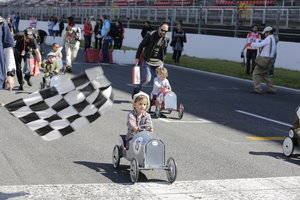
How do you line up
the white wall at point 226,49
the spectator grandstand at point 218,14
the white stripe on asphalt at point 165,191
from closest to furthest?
the white stripe on asphalt at point 165,191 < the white wall at point 226,49 < the spectator grandstand at point 218,14

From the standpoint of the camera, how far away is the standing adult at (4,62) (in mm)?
9719

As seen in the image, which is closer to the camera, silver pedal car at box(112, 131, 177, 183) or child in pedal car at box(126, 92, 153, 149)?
silver pedal car at box(112, 131, 177, 183)

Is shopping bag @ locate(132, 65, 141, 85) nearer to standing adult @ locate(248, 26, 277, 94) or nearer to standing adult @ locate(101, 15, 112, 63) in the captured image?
standing adult @ locate(248, 26, 277, 94)

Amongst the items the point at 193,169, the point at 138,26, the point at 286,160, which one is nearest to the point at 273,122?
the point at 286,160

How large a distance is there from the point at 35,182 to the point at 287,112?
336 inches

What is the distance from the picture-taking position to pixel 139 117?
7203 millimetres

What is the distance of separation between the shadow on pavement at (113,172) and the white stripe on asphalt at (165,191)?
241mm

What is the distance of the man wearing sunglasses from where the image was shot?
13188 millimetres

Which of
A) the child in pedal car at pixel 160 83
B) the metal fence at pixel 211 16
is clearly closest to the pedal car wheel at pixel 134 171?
the child in pedal car at pixel 160 83

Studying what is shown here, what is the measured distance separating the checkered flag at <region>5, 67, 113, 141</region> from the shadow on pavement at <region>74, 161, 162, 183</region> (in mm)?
1336

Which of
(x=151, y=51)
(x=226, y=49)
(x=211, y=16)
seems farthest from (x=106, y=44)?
(x=151, y=51)

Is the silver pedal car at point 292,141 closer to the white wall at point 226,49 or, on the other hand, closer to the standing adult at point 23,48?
the standing adult at point 23,48

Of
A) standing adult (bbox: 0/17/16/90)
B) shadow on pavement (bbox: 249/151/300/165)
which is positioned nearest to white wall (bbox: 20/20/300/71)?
shadow on pavement (bbox: 249/151/300/165)

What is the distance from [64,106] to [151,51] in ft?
25.4
